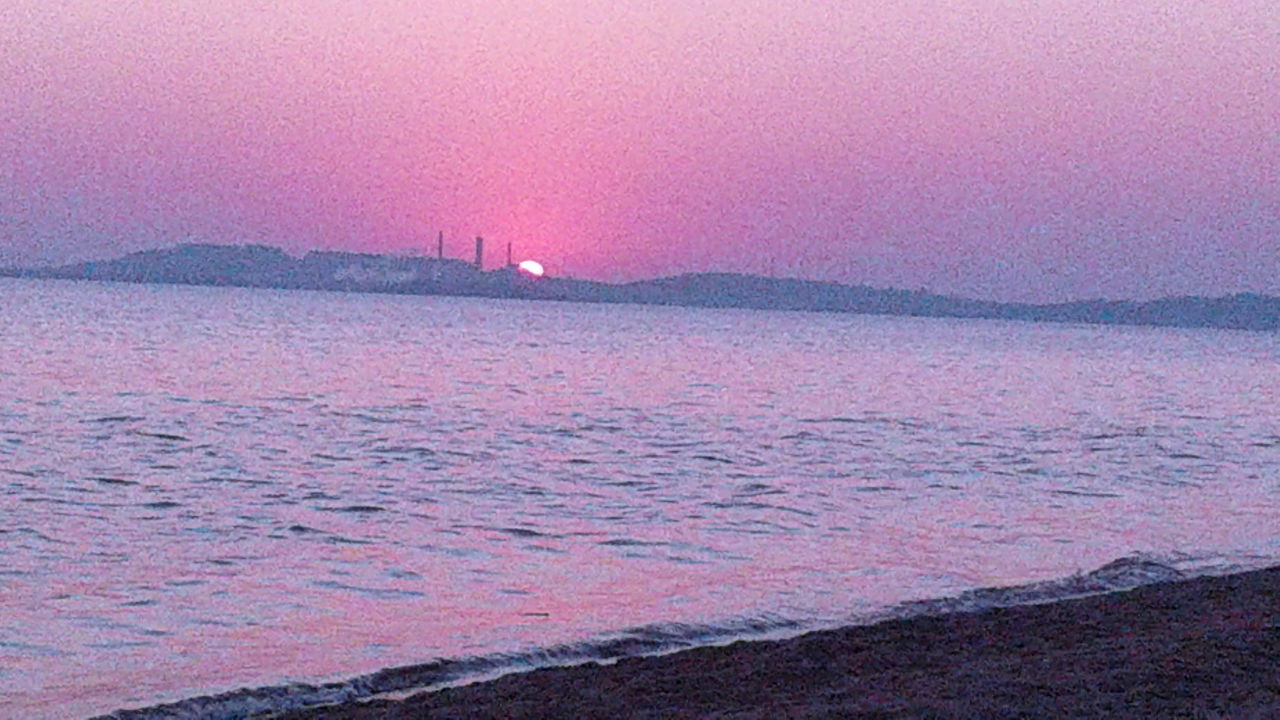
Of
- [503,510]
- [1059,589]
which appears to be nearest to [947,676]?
[1059,589]

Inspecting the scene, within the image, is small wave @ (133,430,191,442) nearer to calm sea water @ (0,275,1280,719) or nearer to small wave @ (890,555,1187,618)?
calm sea water @ (0,275,1280,719)

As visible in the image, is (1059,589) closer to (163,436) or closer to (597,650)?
(597,650)

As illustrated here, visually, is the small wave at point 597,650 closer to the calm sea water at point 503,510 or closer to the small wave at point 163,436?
the calm sea water at point 503,510

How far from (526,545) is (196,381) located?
2799 centimetres

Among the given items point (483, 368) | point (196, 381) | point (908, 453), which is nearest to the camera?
point (908, 453)

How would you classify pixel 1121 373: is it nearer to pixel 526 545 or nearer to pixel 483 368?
pixel 483 368

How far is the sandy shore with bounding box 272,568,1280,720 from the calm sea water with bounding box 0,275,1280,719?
5.20 ft

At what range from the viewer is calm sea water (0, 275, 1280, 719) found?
11562 millimetres

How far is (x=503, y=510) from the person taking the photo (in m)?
18.8

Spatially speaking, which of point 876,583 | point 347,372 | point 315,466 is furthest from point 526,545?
point 347,372

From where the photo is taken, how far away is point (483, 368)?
183 feet

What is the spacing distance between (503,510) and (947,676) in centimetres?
1037

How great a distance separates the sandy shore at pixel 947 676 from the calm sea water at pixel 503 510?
5.20 ft

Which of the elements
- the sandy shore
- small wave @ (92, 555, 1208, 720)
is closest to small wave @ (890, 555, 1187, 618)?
small wave @ (92, 555, 1208, 720)
